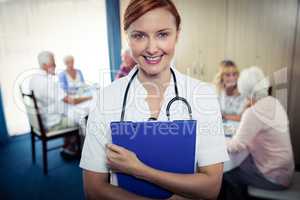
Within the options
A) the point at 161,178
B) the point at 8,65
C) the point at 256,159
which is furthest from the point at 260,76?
the point at 8,65

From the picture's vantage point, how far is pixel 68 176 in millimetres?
793

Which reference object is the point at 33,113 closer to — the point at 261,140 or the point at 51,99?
the point at 51,99

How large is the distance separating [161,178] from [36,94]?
1.45ft

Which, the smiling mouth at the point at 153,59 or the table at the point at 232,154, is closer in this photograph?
the smiling mouth at the point at 153,59

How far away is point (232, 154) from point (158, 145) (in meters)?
0.60

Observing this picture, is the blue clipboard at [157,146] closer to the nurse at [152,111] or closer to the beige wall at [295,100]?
the nurse at [152,111]

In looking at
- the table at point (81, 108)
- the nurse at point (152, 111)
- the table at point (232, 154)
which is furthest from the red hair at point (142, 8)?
the table at point (232, 154)

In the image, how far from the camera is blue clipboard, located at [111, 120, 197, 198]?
544mm

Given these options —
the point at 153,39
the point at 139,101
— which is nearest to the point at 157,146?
the point at 139,101

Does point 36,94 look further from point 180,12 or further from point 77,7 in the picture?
point 180,12

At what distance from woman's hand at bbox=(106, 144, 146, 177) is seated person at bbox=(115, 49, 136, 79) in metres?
0.20

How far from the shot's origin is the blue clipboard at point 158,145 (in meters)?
0.54

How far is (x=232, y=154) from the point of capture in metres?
1.07

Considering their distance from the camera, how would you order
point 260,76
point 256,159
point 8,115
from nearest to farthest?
point 8,115, point 260,76, point 256,159
